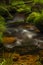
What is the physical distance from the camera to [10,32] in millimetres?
9852

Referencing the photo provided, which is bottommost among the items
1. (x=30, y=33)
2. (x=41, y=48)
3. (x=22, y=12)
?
(x=41, y=48)

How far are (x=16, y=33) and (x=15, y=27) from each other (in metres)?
1.25

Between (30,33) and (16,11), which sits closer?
(30,33)

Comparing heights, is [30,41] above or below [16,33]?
below

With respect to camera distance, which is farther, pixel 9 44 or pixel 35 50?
pixel 9 44

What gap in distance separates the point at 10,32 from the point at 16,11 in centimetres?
546

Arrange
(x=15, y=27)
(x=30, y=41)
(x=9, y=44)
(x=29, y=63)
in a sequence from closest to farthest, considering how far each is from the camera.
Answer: (x=29, y=63) → (x=9, y=44) → (x=30, y=41) → (x=15, y=27)

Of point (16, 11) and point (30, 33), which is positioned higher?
point (16, 11)

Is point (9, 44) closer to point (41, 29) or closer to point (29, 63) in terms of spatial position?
point (29, 63)

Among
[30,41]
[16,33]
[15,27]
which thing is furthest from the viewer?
[15,27]

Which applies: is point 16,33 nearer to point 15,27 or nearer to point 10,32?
point 10,32

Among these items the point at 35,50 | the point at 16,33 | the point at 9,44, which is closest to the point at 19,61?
the point at 35,50

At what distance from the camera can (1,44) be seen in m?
7.60

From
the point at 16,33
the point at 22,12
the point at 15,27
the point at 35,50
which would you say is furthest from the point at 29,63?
the point at 22,12
